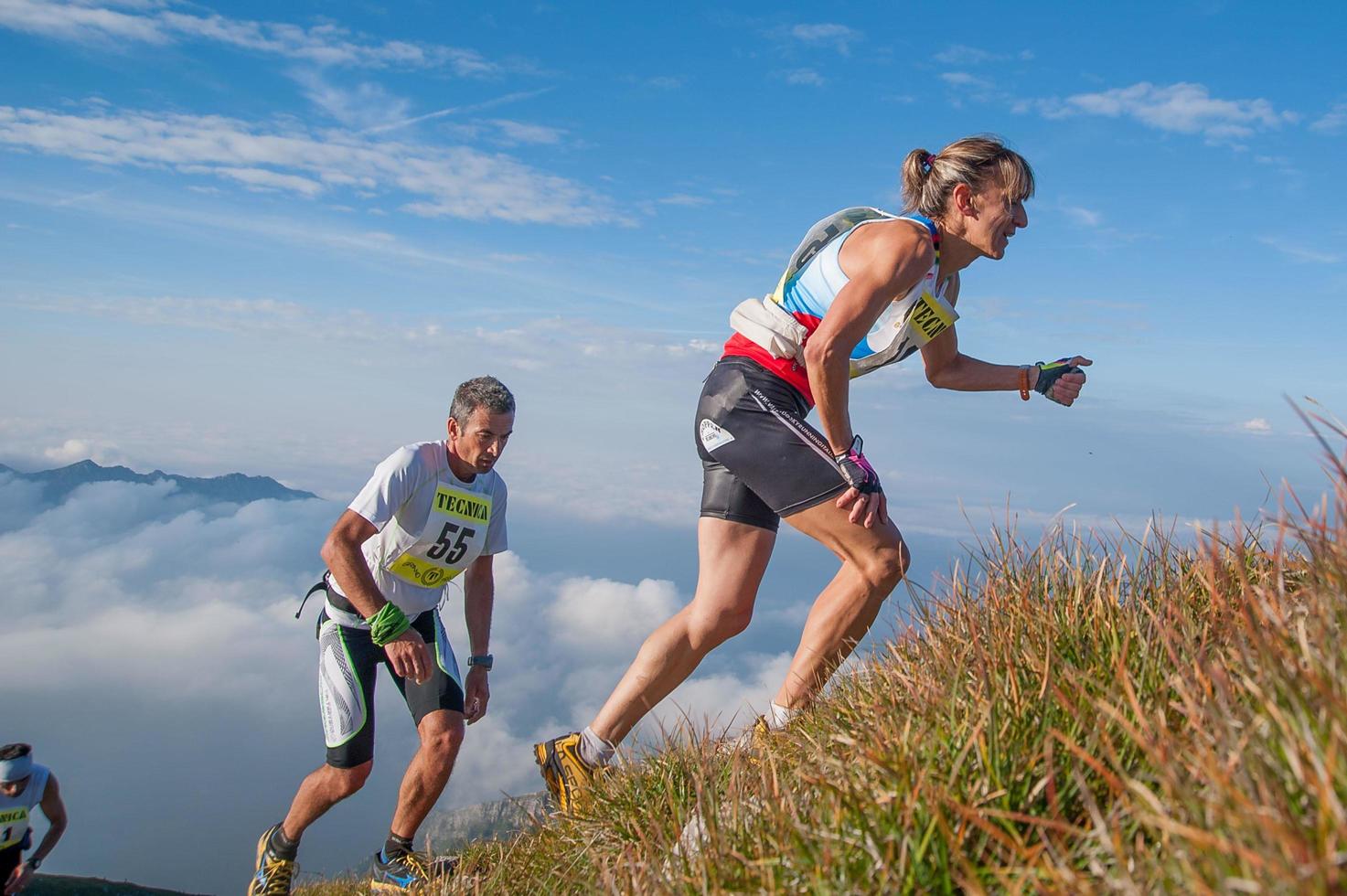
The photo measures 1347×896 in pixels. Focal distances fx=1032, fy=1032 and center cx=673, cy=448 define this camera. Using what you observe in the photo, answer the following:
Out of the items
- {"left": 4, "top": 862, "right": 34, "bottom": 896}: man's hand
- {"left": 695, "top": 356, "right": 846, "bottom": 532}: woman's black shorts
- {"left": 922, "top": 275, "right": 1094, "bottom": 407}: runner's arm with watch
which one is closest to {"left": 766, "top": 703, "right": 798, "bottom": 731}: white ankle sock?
{"left": 695, "top": 356, "right": 846, "bottom": 532}: woman's black shorts

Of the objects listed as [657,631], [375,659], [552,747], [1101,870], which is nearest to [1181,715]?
[1101,870]

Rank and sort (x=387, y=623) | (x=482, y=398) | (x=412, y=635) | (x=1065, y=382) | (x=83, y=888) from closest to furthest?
(x=1065, y=382), (x=387, y=623), (x=412, y=635), (x=482, y=398), (x=83, y=888)

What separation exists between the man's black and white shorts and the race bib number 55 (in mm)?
319

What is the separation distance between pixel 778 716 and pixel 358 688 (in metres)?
2.70

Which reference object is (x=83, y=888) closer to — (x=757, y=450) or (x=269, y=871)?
(x=269, y=871)

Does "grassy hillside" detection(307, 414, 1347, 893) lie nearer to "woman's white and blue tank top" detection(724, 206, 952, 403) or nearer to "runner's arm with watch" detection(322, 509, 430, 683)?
"woman's white and blue tank top" detection(724, 206, 952, 403)

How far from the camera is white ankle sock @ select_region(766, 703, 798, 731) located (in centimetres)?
445

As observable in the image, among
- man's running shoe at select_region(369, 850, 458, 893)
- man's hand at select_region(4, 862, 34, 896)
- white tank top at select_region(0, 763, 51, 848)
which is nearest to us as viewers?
man's running shoe at select_region(369, 850, 458, 893)

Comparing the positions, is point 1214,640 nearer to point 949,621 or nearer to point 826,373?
A: point 949,621

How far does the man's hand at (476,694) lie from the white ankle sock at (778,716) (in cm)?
221

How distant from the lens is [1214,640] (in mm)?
3029

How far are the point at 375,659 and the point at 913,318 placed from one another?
12.2 feet

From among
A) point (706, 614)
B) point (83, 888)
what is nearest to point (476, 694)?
point (706, 614)

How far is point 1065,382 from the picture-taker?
4.88 metres
